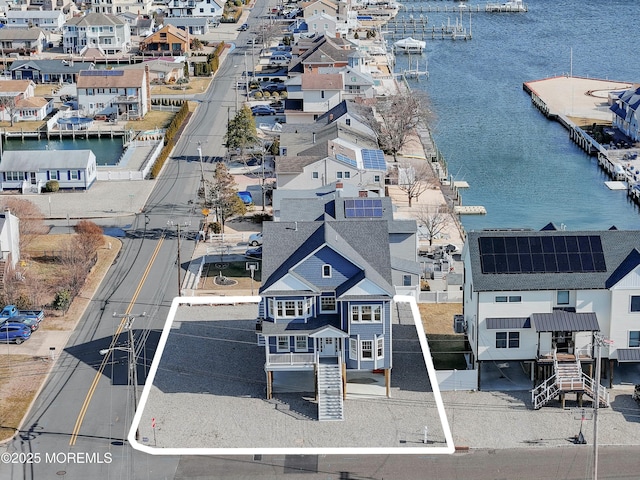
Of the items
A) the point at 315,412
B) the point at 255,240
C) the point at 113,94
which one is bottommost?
the point at 113,94

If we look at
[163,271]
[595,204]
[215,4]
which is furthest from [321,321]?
[215,4]

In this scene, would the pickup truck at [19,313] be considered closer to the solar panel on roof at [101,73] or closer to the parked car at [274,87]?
the solar panel on roof at [101,73]

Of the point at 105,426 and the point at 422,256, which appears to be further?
the point at 422,256

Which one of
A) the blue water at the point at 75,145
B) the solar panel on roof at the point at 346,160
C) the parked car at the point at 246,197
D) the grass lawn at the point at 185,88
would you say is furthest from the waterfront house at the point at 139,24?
the solar panel on roof at the point at 346,160

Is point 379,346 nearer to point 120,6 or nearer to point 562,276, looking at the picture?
point 562,276

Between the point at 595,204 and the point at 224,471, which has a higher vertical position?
the point at 224,471

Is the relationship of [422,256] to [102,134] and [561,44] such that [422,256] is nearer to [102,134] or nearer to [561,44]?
[102,134]

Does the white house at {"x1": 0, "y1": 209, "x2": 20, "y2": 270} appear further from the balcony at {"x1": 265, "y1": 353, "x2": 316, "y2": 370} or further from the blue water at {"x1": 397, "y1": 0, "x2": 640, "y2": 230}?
the blue water at {"x1": 397, "y1": 0, "x2": 640, "y2": 230}

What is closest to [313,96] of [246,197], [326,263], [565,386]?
[246,197]
